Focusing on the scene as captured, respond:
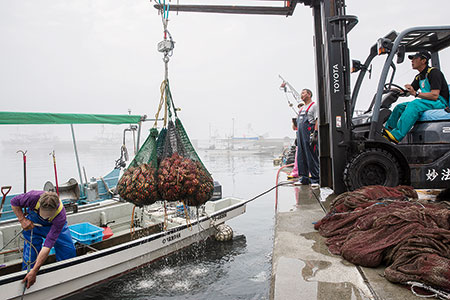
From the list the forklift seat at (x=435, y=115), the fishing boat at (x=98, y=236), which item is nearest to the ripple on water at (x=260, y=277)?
the fishing boat at (x=98, y=236)

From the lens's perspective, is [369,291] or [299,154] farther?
[299,154]

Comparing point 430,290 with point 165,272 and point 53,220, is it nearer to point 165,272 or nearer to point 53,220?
point 53,220

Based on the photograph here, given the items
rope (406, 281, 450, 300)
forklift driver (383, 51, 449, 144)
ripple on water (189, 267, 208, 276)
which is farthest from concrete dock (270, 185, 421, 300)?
ripple on water (189, 267, 208, 276)

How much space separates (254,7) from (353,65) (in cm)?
218

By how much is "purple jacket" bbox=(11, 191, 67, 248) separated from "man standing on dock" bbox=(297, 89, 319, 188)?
15.1 ft

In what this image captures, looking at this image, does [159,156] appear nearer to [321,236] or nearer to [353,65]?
[321,236]

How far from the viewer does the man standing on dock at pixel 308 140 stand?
620 cm

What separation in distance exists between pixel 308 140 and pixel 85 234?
16.4 feet

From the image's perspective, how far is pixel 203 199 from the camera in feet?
10.2

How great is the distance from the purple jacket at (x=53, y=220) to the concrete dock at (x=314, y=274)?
3.30 meters

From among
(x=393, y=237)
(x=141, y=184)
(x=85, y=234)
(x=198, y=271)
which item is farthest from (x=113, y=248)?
(x=393, y=237)

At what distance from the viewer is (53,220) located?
4.51m

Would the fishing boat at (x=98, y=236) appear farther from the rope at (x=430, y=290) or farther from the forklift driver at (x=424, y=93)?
the forklift driver at (x=424, y=93)

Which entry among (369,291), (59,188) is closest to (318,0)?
(369,291)
